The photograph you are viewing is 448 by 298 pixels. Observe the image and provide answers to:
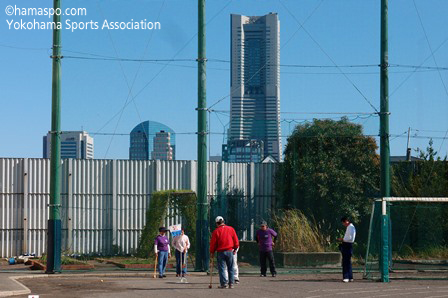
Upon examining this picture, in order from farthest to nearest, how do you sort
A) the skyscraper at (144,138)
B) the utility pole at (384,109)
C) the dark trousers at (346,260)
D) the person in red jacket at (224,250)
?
the skyscraper at (144,138), the utility pole at (384,109), the dark trousers at (346,260), the person in red jacket at (224,250)

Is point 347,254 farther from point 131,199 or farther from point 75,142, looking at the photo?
point 75,142

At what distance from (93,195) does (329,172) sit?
9.37 m

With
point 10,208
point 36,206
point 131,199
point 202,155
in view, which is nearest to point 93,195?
point 131,199

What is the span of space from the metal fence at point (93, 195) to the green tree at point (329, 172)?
5.95 feet

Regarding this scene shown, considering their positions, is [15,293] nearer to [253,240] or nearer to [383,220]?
[383,220]

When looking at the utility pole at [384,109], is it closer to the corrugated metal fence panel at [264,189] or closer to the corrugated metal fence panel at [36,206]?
the corrugated metal fence panel at [264,189]

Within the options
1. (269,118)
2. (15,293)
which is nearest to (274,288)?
(15,293)

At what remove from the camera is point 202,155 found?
90.3 feet

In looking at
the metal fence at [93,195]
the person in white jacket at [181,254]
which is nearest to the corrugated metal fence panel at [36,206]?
the metal fence at [93,195]

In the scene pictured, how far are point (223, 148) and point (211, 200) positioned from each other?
323 cm

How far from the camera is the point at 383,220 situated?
77.4 ft

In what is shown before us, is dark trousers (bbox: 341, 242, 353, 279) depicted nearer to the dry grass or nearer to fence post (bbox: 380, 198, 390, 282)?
fence post (bbox: 380, 198, 390, 282)

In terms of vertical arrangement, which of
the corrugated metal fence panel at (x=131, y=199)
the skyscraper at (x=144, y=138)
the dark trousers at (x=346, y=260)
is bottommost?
the dark trousers at (x=346, y=260)

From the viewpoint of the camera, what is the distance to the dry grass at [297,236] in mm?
30203
